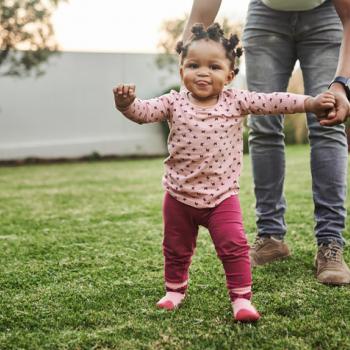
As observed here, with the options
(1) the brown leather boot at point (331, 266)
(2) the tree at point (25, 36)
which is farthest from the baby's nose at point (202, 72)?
(2) the tree at point (25, 36)

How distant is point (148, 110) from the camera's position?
1.86 meters

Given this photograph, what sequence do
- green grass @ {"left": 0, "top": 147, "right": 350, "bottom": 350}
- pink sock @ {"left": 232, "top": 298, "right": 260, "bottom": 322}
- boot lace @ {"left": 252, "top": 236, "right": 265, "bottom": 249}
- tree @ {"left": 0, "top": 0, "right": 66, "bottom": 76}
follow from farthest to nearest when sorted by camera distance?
tree @ {"left": 0, "top": 0, "right": 66, "bottom": 76} → boot lace @ {"left": 252, "top": 236, "right": 265, "bottom": 249} → pink sock @ {"left": 232, "top": 298, "right": 260, "bottom": 322} → green grass @ {"left": 0, "top": 147, "right": 350, "bottom": 350}

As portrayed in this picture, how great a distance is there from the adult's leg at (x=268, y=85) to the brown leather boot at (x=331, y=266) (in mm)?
315

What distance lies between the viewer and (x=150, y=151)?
1360 cm

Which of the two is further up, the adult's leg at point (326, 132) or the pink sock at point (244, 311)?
the adult's leg at point (326, 132)

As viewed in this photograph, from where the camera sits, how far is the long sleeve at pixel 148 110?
5.95 feet

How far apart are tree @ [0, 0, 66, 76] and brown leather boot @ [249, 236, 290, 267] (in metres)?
9.61

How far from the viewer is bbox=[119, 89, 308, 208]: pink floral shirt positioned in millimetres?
1862

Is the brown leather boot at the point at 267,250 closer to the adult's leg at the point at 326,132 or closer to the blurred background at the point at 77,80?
the adult's leg at the point at 326,132

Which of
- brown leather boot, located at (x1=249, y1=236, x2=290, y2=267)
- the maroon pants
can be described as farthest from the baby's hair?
brown leather boot, located at (x1=249, y1=236, x2=290, y2=267)

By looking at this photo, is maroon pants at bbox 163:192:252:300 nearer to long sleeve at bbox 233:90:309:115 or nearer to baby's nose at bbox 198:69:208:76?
long sleeve at bbox 233:90:309:115

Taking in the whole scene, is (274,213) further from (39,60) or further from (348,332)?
(39,60)

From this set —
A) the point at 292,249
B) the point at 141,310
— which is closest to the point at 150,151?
the point at 292,249

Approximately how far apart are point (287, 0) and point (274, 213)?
92cm
